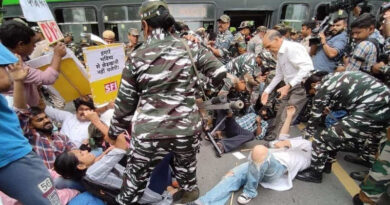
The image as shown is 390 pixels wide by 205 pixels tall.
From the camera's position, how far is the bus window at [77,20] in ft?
19.4

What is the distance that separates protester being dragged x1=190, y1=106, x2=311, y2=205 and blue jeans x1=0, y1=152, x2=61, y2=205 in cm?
129

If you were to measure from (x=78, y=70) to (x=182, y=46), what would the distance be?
1.53 metres

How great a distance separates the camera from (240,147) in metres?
3.36

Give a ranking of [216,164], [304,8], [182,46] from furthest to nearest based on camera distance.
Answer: [304,8], [216,164], [182,46]

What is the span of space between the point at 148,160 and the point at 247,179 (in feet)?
3.86

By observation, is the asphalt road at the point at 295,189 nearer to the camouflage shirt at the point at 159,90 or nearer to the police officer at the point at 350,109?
the police officer at the point at 350,109

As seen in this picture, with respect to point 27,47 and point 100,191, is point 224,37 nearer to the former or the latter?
point 27,47

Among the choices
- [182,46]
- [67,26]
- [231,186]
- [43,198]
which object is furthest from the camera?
[67,26]

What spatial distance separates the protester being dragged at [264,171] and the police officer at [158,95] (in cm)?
82

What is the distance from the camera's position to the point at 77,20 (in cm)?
599

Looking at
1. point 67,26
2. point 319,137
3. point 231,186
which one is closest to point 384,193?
point 319,137

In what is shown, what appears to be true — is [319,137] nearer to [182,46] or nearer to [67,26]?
[182,46]

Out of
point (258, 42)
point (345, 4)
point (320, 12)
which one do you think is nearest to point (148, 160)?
point (345, 4)

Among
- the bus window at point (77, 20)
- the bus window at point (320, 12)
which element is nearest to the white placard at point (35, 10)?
the bus window at point (77, 20)
